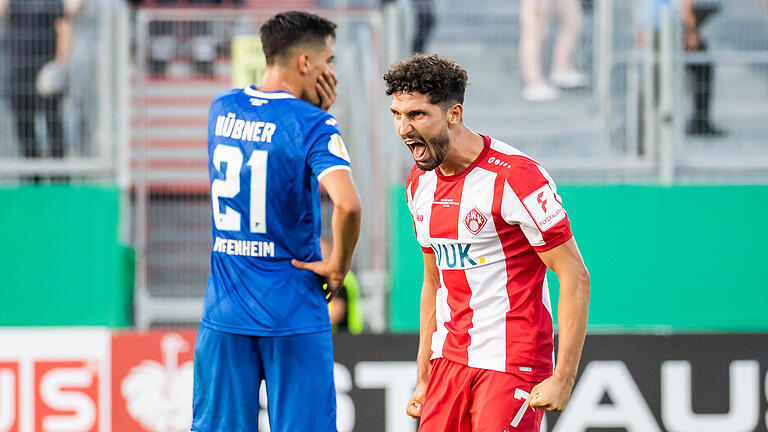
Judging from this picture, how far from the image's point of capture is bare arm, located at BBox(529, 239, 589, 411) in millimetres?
3254

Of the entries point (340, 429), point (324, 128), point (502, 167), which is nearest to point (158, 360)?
point (340, 429)

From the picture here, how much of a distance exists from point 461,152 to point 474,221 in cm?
26

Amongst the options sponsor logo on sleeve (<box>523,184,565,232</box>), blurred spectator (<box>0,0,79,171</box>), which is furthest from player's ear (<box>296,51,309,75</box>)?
blurred spectator (<box>0,0,79,171</box>)

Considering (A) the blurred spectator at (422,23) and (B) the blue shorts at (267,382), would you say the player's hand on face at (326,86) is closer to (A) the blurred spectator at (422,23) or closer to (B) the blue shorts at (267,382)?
(B) the blue shorts at (267,382)

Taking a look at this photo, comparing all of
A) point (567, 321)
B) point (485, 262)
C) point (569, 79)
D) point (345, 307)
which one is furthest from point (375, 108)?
point (567, 321)

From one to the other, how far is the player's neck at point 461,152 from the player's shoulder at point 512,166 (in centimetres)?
5

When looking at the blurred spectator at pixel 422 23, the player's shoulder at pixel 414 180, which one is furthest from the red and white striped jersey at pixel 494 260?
the blurred spectator at pixel 422 23

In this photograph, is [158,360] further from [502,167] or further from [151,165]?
[502,167]

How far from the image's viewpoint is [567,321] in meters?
3.31

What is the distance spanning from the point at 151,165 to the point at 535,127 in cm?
297

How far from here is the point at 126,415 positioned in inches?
236

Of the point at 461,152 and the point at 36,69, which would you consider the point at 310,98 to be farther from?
the point at 36,69

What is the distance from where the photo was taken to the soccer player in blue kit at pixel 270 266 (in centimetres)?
393

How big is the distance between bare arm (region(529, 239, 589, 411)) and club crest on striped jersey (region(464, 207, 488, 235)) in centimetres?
26
